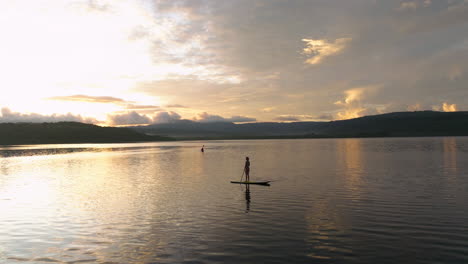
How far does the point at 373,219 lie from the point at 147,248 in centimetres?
1421

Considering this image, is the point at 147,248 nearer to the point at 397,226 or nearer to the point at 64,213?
the point at 64,213

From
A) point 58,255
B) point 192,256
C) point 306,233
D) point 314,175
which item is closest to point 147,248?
point 192,256

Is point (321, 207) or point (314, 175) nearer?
point (321, 207)

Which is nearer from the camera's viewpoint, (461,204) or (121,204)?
(461,204)

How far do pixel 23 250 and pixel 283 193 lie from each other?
21584mm

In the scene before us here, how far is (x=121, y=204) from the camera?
1117 inches

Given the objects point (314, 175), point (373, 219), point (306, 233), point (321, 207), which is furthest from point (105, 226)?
point (314, 175)

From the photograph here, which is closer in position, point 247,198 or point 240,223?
Answer: point 240,223

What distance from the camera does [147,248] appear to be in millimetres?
16797

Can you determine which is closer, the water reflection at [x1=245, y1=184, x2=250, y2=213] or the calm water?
the calm water

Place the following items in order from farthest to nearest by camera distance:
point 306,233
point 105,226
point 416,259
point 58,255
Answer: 1. point 105,226
2. point 306,233
3. point 58,255
4. point 416,259

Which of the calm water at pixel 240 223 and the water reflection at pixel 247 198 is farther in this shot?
the water reflection at pixel 247 198

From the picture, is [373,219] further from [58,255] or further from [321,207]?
[58,255]

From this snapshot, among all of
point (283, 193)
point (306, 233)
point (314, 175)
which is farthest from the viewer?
point (314, 175)
